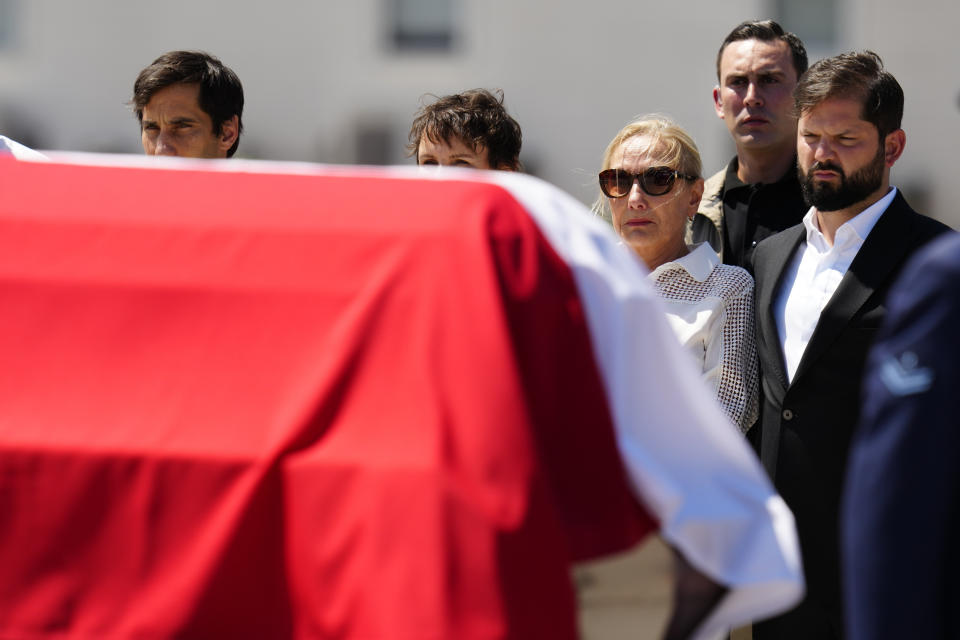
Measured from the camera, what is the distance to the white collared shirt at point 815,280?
342 cm

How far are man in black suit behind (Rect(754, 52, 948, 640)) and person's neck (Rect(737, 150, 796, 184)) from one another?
34.5 inches

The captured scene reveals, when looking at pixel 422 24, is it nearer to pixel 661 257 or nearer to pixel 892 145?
pixel 661 257

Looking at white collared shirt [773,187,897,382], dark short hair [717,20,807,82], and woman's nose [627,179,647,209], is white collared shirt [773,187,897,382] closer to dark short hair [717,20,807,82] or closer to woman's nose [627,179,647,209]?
woman's nose [627,179,647,209]

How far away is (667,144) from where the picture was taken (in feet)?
12.0

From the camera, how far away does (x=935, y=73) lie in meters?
9.35

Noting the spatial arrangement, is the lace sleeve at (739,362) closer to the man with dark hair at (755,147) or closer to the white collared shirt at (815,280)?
the white collared shirt at (815,280)

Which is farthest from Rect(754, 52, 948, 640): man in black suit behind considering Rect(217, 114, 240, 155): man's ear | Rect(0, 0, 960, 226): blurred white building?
Rect(0, 0, 960, 226): blurred white building

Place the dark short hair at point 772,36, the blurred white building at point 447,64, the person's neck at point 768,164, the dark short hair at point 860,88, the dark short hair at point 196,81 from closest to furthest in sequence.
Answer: the dark short hair at point 860,88 < the dark short hair at point 196,81 < the person's neck at point 768,164 < the dark short hair at point 772,36 < the blurred white building at point 447,64

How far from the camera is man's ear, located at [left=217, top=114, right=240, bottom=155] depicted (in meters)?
4.14

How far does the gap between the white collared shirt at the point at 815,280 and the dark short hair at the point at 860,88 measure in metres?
0.21

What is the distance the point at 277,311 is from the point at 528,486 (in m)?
0.53

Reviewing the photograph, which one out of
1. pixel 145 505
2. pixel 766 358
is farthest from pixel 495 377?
pixel 766 358

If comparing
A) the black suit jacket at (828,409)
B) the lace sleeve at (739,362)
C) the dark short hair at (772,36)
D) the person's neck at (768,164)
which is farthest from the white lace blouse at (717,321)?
the dark short hair at (772,36)

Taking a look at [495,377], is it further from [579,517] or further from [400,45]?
[400,45]
